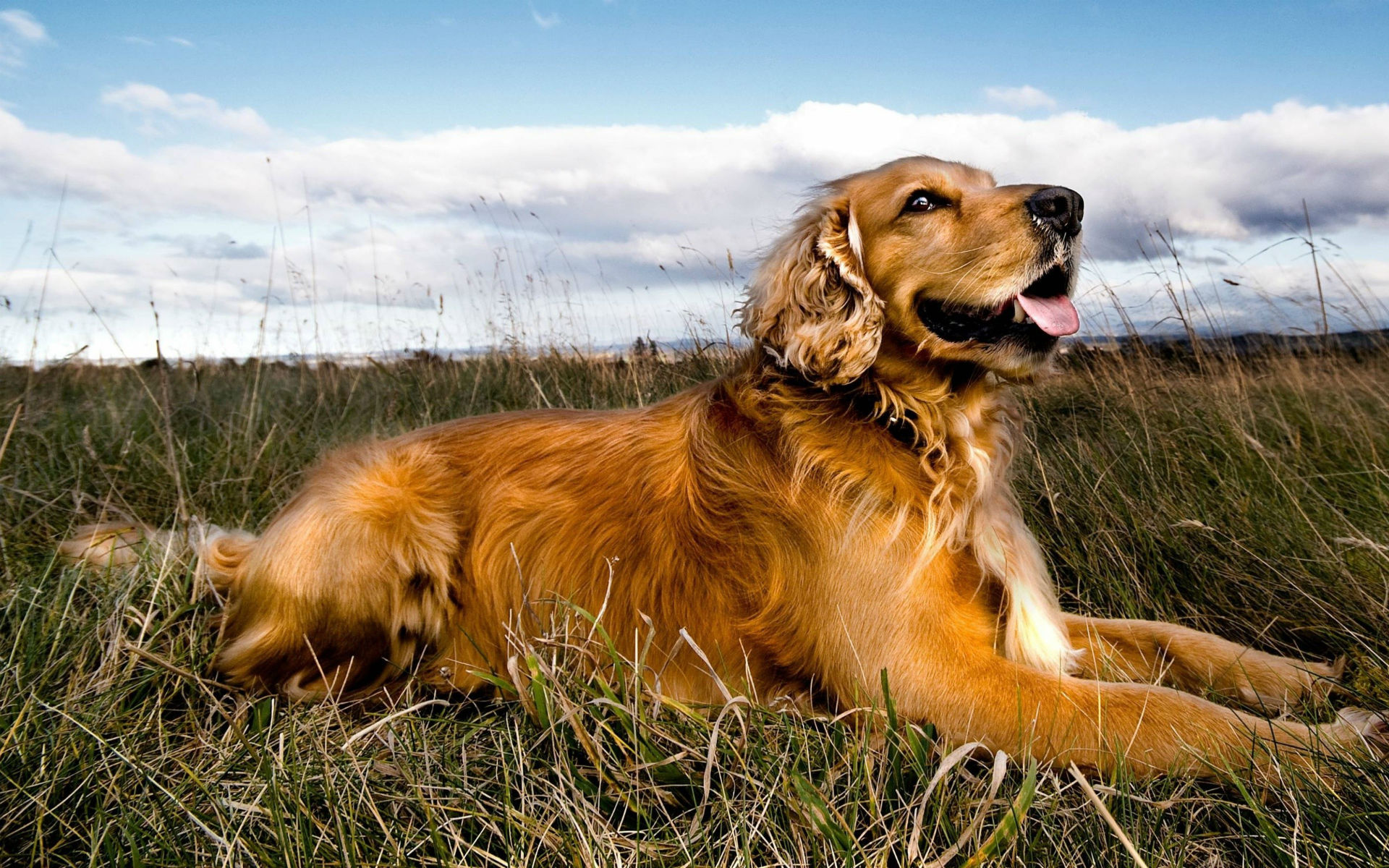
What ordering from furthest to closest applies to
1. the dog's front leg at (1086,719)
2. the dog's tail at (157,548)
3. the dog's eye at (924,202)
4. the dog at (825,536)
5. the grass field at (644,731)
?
the dog's tail at (157,548)
the dog's eye at (924,202)
the dog at (825,536)
the dog's front leg at (1086,719)
the grass field at (644,731)

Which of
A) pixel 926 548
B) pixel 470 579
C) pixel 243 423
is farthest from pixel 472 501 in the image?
pixel 243 423

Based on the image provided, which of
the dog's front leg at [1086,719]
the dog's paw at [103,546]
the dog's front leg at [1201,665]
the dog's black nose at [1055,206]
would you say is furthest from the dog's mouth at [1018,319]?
the dog's paw at [103,546]

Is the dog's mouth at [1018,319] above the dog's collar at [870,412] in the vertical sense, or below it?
above

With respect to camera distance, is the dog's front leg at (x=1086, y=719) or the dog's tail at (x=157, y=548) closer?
the dog's front leg at (x=1086, y=719)

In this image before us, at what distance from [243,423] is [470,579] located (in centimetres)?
303

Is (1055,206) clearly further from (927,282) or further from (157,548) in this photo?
(157,548)

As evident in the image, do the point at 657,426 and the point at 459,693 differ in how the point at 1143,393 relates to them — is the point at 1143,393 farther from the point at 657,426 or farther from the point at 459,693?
the point at 459,693

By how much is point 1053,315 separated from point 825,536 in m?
0.89

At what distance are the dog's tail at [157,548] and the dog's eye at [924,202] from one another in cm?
244

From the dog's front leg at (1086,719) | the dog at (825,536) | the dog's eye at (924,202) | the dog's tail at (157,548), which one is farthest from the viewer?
the dog's tail at (157,548)

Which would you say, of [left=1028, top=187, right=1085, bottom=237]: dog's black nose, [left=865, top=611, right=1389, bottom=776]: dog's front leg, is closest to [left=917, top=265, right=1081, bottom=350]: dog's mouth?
[left=1028, top=187, right=1085, bottom=237]: dog's black nose

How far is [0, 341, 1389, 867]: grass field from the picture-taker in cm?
177

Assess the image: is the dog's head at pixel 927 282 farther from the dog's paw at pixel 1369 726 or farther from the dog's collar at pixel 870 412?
the dog's paw at pixel 1369 726

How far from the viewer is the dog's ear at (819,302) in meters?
2.48
